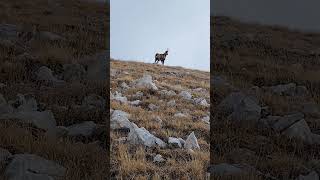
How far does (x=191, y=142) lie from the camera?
6.00 metres

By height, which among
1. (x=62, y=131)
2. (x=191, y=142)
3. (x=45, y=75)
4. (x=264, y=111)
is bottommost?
(x=191, y=142)

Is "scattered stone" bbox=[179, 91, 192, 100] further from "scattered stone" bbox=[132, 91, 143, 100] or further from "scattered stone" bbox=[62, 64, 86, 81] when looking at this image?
"scattered stone" bbox=[62, 64, 86, 81]

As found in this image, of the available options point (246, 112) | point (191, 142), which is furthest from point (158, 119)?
point (246, 112)

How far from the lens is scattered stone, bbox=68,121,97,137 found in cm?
565

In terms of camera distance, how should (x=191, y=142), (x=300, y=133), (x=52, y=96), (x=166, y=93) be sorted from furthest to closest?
(x=166, y=93) < (x=52, y=96) < (x=300, y=133) < (x=191, y=142)

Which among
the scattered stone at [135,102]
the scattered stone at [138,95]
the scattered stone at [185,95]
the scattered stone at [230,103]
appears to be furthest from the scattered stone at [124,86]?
the scattered stone at [230,103]

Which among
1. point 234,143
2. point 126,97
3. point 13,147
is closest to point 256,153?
point 234,143

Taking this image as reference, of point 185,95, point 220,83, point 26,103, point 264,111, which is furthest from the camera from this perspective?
point 220,83

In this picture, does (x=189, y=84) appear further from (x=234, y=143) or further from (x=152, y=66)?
(x=234, y=143)

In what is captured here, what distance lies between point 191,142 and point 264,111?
1.53 m

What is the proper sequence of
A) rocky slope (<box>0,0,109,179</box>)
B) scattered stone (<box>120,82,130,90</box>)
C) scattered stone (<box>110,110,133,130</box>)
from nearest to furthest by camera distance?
rocky slope (<box>0,0,109,179</box>) < scattered stone (<box>110,110,133,130</box>) < scattered stone (<box>120,82,130,90</box>)

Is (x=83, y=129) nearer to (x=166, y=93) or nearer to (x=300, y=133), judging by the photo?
(x=166, y=93)

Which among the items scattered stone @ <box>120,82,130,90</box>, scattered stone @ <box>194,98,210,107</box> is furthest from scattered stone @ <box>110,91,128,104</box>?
scattered stone @ <box>194,98,210,107</box>

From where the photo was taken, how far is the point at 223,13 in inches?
528
